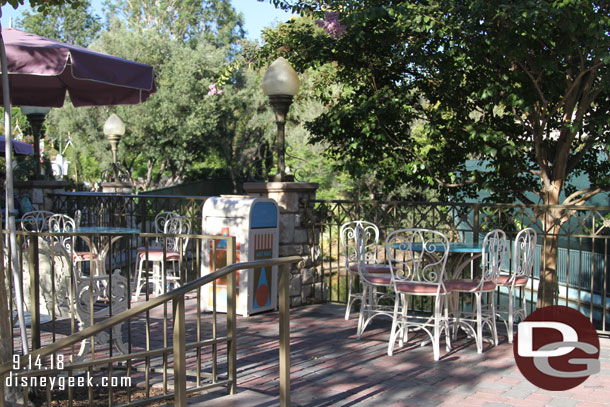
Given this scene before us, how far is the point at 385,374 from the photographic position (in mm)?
4855

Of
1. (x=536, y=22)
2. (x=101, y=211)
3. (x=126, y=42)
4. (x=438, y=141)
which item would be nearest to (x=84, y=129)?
(x=126, y=42)

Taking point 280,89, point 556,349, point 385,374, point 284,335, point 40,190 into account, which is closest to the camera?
point 284,335

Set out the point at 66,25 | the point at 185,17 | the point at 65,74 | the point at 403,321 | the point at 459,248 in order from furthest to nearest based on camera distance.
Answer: the point at 66,25 < the point at 185,17 < the point at 65,74 < the point at 459,248 < the point at 403,321

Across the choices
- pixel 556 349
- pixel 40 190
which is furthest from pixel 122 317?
pixel 40 190

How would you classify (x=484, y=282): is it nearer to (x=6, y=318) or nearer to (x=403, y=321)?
(x=403, y=321)

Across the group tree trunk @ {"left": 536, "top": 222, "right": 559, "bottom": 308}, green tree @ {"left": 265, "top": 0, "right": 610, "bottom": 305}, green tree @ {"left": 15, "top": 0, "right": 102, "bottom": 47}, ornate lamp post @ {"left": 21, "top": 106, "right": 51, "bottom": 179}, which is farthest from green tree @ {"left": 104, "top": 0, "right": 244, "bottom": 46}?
tree trunk @ {"left": 536, "top": 222, "right": 559, "bottom": 308}

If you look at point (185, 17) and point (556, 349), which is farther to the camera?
point (185, 17)

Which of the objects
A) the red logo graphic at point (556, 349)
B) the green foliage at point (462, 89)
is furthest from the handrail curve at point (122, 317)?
the green foliage at point (462, 89)

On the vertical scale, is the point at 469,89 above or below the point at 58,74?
above

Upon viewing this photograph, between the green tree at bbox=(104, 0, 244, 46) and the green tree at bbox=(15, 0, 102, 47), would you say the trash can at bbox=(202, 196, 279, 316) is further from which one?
the green tree at bbox=(15, 0, 102, 47)

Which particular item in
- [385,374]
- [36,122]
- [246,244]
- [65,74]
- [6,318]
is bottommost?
[385,374]

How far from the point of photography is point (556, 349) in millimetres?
5406

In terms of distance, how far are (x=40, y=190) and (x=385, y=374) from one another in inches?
301

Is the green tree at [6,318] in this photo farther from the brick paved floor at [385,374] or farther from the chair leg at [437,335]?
the chair leg at [437,335]
